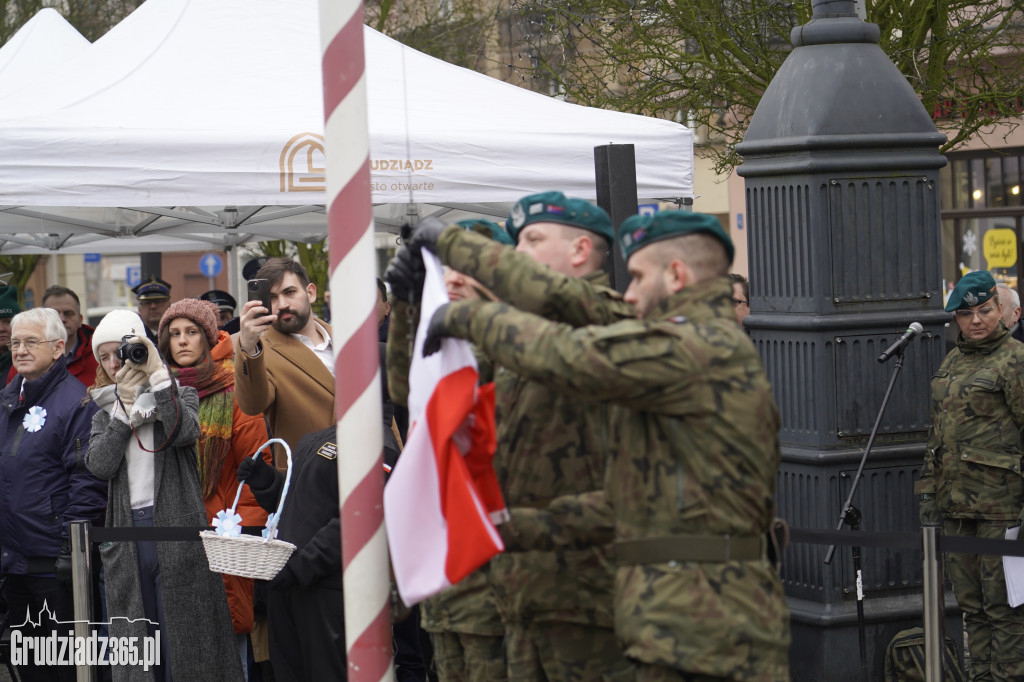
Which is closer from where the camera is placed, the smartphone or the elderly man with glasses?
the smartphone

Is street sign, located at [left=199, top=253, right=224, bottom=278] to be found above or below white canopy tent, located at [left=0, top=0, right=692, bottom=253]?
above

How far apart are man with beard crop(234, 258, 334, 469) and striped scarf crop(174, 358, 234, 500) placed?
0.67 ft

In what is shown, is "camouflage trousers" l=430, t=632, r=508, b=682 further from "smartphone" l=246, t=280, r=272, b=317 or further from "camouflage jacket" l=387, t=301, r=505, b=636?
"smartphone" l=246, t=280, r=272, b=317

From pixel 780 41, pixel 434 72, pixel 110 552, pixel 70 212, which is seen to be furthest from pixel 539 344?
pixel 780 41

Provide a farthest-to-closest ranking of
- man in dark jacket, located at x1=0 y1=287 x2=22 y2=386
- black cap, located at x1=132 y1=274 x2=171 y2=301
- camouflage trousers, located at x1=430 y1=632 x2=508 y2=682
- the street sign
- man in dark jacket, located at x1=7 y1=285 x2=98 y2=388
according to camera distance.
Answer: the street sign → black cap, located at x1=132 y1=274 x2=171 y2=301 → man in dark jacket, located at x1=0 y1=287 x2=22 y2=386 → man in dark jacket, located at x1=7 y1=285 x2=98 y2=388 → camouflage trousers, located at x1=430 y1=632 x2=508 y2=682

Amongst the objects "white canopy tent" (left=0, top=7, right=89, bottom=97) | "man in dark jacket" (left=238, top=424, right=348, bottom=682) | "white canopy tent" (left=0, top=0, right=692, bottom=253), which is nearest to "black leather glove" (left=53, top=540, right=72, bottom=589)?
"man in dark jacket" (left=238, top=424, right=348, bottom=682)

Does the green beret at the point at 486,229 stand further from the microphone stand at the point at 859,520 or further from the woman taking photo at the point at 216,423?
the woman taking photo at the point at 216,423

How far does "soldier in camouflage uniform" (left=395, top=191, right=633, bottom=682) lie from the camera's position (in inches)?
142

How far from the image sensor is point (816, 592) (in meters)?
5.67

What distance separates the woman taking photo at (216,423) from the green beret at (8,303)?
3402 mm

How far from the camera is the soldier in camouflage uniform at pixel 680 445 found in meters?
3.04

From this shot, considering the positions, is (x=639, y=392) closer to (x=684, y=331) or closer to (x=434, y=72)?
(x=684, y=331)

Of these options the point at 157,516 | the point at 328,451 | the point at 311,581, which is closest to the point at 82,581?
the point at 157,516

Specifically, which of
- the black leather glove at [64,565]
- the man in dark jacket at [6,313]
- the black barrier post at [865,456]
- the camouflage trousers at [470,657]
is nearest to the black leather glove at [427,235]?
the camouflage trousers at [470,657]
